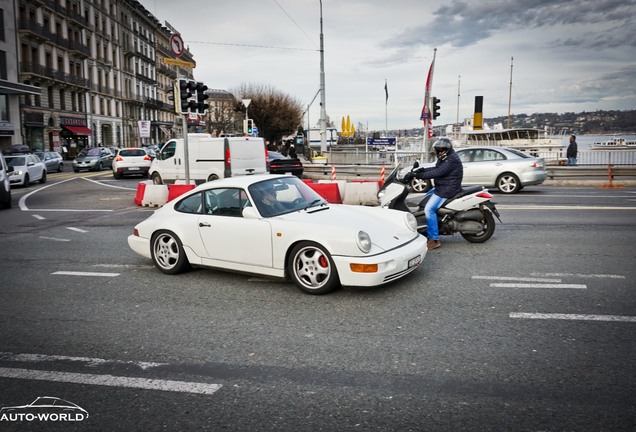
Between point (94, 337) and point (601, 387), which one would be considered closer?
point (601, 387)

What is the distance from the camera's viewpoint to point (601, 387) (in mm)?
3479

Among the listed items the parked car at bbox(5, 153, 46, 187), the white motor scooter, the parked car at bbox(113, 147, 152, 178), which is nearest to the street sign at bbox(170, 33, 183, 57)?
the white motor scooter

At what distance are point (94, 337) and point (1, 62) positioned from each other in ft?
159

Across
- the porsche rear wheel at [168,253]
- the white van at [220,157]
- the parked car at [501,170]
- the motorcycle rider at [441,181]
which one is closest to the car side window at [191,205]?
the porsche rear wheel at [168,253]

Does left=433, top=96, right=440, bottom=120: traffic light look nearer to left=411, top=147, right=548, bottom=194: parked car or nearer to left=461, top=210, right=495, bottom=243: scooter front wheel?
left=411, top=147, right=548, bottom=194: parked car

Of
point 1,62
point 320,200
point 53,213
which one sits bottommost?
point 53,213

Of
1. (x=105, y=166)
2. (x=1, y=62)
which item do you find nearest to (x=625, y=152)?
(x=105, y=166)

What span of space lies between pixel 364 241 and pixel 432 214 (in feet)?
9.29

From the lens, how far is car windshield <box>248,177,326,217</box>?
630 cm

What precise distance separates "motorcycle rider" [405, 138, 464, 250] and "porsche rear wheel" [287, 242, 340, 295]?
112 inches

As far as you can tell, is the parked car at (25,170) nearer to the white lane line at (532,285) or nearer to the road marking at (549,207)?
the road marking at (549,207)

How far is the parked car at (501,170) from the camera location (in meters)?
16.4

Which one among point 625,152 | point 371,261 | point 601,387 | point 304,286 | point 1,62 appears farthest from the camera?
point 1,62

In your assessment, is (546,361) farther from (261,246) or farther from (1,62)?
(1,62)
